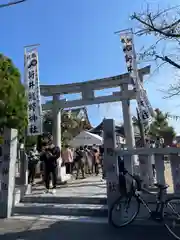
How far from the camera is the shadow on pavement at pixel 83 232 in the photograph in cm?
571

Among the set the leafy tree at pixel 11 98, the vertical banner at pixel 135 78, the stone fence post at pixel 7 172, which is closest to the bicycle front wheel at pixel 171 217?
the stone fence post at pixel 7 172

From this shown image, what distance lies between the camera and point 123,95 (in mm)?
12680

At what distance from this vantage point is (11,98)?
12.7m

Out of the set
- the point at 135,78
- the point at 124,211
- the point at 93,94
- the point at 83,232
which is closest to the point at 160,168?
the point at 124,211

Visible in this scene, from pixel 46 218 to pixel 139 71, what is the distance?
26.9 ft

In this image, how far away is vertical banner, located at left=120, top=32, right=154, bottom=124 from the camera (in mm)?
11484

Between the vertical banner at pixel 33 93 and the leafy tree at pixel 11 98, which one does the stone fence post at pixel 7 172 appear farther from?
the leafy tree at pixel 11 98

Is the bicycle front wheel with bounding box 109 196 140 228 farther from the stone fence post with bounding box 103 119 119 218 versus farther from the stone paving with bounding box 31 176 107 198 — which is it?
the stone paving with bounding box 31 176 107 198

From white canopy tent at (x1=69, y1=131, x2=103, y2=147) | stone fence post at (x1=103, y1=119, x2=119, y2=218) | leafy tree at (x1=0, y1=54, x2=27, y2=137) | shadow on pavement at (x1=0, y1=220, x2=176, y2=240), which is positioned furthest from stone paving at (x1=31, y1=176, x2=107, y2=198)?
white canopy tent at (x1=69, y1=131, x2=103, y2=147)

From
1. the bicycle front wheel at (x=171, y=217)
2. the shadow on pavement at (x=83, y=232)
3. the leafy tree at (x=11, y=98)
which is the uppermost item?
the leafy tree at (x=11, y=98)

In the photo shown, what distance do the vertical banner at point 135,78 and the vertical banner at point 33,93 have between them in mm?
4044

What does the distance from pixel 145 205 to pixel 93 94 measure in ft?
25.6

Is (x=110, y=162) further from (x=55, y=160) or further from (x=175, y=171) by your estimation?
(x=55, y=160)

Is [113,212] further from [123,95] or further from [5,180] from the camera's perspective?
[123,95]
